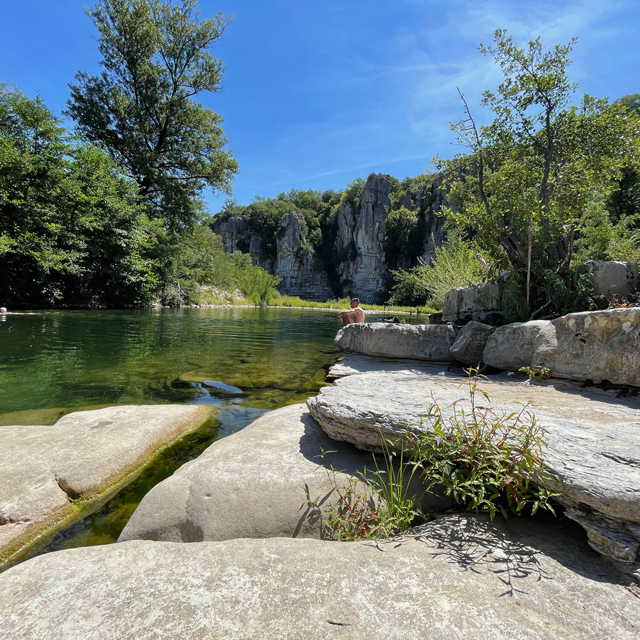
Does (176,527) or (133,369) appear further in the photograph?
(133,369)

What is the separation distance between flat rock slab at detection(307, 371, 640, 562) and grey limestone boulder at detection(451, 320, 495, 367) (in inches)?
51.0

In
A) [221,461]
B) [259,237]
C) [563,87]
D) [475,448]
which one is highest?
[259,237]

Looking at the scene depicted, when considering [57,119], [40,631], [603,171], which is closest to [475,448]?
[40,631]

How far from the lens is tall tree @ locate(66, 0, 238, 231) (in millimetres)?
21375

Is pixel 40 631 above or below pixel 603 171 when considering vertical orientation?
below

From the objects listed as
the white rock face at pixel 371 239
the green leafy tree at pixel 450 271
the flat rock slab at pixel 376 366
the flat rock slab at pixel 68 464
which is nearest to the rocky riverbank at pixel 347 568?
the flat rock slab at pixel 68 464

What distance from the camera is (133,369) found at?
20.3 feet

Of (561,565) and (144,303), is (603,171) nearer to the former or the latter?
(561,565)

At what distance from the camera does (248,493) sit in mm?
2305

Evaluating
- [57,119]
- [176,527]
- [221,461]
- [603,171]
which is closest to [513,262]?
[603,171]

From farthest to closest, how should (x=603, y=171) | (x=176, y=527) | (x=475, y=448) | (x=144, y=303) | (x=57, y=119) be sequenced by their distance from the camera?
(x=144, y=303)
(x=57, y=119)
(x=603, y=171)
(x=176, y=527)
(x=475, y=448)

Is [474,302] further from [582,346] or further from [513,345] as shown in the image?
[582,346]

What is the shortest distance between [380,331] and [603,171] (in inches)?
193

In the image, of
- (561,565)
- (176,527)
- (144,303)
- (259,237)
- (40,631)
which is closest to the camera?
(40,631)
